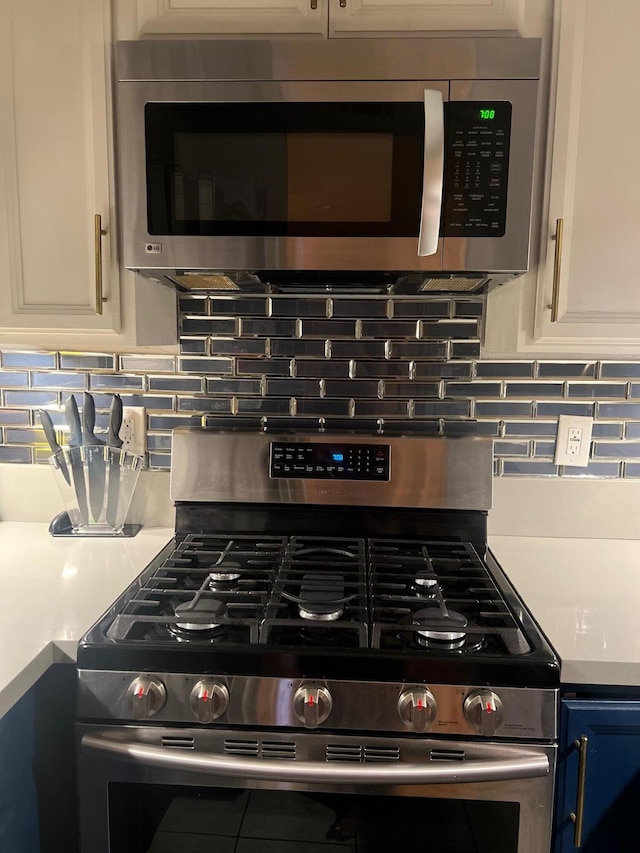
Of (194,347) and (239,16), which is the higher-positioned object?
(239,16)

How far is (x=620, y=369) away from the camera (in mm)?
1597

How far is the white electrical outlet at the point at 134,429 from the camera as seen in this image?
1.67 metres

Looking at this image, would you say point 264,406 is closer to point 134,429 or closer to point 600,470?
point 134,429

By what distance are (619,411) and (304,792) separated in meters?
1.14

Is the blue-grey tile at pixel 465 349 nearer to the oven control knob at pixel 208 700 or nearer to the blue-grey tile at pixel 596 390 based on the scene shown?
the blue-grey tile at pixel 596 390

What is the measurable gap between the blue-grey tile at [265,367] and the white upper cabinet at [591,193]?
576 millimetres

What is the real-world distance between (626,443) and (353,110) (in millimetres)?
1030

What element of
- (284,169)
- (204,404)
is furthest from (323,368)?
(284,169)

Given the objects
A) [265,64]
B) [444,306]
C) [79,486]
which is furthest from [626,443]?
[79,486]

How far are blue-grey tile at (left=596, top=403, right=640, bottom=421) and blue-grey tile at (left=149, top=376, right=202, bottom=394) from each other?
3.29 feet

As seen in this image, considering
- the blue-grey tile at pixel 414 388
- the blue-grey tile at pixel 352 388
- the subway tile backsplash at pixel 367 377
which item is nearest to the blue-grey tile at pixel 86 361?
the subway tile backsplash at pixel 367 377

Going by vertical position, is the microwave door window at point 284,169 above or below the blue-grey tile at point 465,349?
above

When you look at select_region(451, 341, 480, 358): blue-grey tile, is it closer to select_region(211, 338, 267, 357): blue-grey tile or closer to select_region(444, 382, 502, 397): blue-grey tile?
select_region(444, 382, 502, 397): blue-grey tile

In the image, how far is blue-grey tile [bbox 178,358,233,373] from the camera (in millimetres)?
1644
